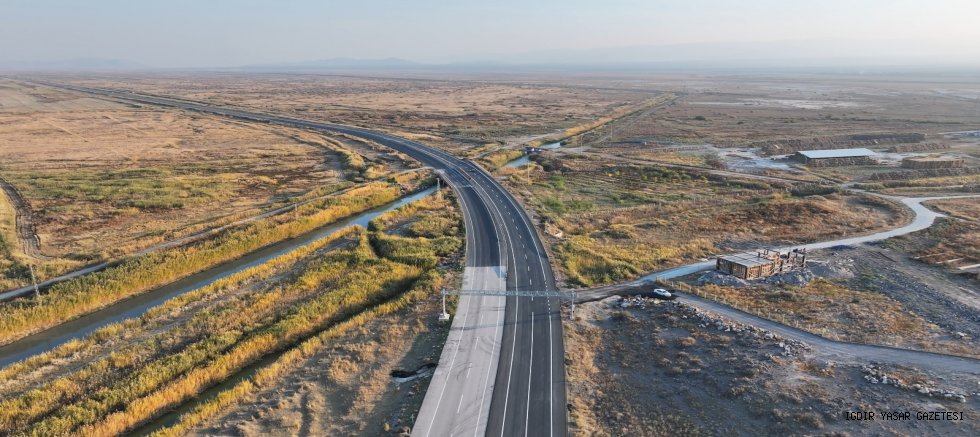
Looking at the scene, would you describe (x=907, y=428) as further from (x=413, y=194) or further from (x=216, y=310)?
(x=413, y=194)

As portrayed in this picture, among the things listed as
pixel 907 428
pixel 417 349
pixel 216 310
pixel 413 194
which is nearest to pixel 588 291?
pixel 417 349

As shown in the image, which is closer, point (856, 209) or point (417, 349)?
point (417, 349)

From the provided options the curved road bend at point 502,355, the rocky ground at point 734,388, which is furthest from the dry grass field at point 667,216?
the rocky ground at point 734,388

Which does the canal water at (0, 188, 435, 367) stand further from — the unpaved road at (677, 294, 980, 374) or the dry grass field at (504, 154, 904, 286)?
the unpaved road at (677, 294, 980, 374)

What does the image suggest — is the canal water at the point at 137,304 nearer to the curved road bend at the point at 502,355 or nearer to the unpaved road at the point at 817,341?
the curved road bend at the point at 502,355

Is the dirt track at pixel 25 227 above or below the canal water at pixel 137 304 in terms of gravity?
above
